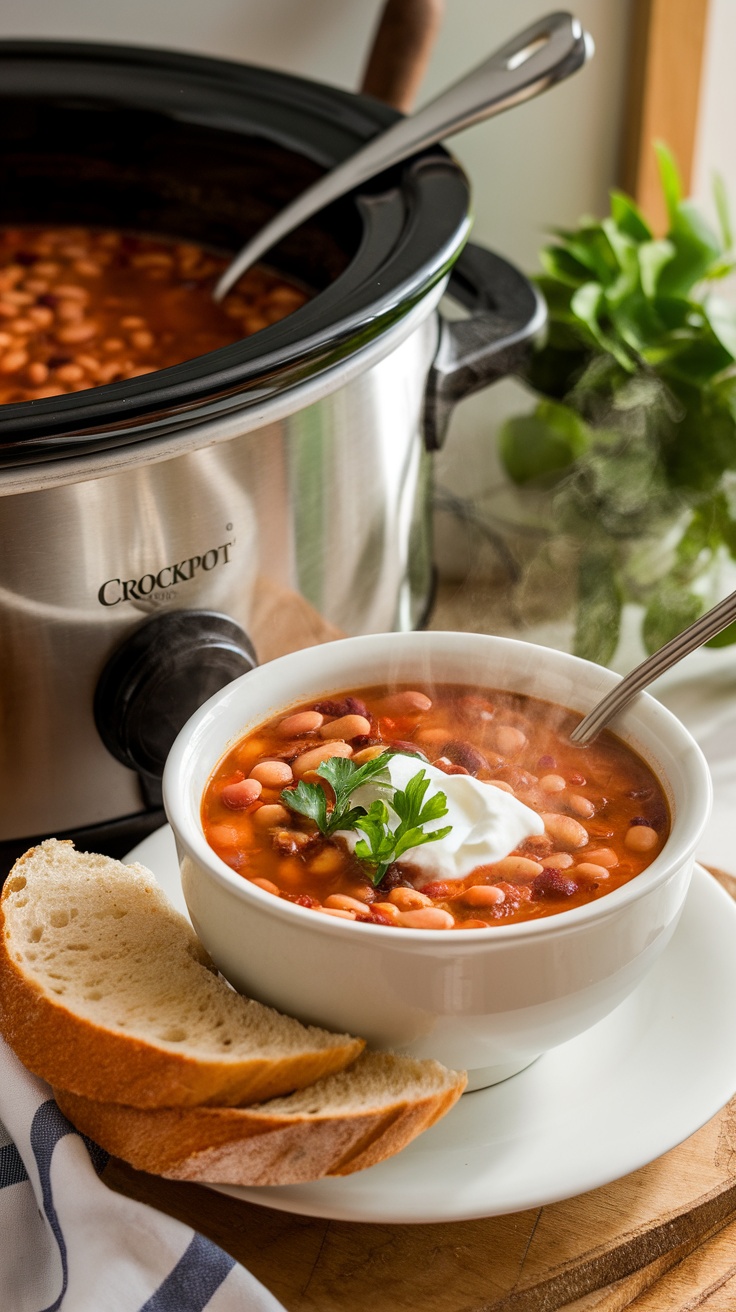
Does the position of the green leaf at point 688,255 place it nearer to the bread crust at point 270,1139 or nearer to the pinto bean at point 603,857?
the pinto bean at point 603,857

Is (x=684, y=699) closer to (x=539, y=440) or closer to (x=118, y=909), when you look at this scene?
(x=539, y=440)

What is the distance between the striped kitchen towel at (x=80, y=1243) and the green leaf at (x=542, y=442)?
1143 mm

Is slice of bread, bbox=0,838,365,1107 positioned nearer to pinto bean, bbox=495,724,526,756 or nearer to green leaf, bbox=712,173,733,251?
pinto bean, bbox=495,724,526,756

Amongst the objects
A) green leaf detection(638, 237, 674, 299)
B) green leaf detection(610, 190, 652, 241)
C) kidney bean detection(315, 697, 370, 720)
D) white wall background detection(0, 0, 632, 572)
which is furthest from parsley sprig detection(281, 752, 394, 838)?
green leaf detection(610, 190, 652, 241)

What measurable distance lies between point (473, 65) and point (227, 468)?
55.4 inches

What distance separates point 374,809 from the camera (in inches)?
37.3

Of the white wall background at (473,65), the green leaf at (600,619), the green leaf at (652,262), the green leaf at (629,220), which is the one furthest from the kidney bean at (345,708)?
the green leaf at (629,220)

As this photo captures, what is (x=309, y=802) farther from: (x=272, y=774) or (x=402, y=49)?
(x=402, y=49)

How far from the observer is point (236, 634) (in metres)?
1.23

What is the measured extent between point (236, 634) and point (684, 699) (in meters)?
0.73

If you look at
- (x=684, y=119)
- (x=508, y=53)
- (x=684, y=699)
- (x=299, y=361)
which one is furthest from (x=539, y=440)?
(x=684, y=119)

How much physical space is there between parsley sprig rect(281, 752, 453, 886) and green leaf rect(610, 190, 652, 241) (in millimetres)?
1162

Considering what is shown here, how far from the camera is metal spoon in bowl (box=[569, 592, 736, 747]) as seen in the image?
103 centimetres

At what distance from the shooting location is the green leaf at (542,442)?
182 cm
